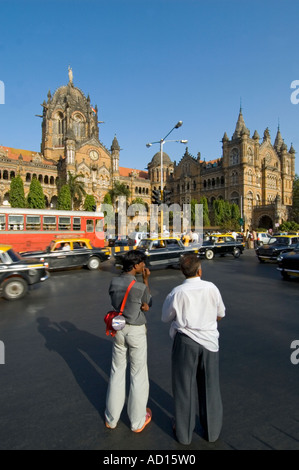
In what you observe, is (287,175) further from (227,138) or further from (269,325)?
(269,325)

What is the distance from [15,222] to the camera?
16.9m

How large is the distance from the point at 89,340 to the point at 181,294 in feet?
10.7

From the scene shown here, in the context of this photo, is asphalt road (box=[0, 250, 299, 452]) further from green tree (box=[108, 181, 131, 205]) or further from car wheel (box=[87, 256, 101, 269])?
green tree (box=[108, 181, 131, 205])

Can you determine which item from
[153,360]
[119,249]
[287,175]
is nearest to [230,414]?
[153,360]

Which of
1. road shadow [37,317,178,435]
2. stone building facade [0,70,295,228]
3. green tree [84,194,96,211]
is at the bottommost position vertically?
road shadow [37,317,178,435]

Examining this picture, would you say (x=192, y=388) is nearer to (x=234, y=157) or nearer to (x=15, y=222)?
(x=15, y=222)

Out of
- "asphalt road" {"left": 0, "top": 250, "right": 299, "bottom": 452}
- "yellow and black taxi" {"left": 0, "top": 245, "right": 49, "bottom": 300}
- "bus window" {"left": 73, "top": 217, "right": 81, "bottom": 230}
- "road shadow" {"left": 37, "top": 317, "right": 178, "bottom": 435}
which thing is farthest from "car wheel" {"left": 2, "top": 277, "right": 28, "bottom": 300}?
"bus window" {"left": 73, "top": 217, "right": 81, "bottom": 230}

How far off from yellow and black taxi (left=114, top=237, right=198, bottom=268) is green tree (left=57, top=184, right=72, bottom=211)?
32.4 m

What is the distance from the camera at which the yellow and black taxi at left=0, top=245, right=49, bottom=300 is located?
826 centimetres

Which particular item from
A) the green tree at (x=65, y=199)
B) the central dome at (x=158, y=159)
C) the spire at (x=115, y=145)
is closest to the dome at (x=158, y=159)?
the central dome at (x=158, y=159)

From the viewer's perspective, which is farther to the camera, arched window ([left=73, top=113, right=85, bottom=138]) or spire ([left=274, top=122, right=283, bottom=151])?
spire ([left=274, top=122, right=283, bottom=151])

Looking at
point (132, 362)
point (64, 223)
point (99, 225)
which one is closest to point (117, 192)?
point (99, 225)

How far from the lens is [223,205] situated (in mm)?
54562

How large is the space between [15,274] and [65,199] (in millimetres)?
37227
